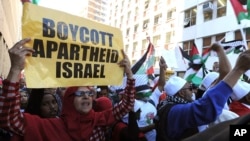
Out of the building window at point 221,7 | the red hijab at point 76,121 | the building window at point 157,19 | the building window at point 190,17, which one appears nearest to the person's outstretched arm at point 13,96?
the red hijab at point 76,121

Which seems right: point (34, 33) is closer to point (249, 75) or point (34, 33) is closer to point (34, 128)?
point (34, 128)

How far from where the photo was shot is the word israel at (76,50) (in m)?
2.71

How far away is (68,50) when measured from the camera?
111 inches

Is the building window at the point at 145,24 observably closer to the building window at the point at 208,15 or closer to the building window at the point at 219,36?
the building window at the point at 208,15

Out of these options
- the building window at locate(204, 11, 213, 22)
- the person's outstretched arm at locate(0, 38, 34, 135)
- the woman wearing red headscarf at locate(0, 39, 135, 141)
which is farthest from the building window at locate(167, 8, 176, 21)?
the person's outstretched arm at locate(0, 38, 34, 135)

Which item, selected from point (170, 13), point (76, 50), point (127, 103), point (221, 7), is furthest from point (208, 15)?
point (76, 50)

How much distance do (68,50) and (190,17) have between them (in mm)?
24064

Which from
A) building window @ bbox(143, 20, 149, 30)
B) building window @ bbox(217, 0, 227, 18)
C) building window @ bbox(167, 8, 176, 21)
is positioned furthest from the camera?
building window @ bbox(143, 20, 149, 30)

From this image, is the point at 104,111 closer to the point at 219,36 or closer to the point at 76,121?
the point at 76,121

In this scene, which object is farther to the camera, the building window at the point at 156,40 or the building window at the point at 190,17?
the building window at the point at 156,40

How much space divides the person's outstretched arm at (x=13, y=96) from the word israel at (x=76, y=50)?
6.8 inches

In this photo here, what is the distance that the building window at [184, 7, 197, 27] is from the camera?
2533 cm

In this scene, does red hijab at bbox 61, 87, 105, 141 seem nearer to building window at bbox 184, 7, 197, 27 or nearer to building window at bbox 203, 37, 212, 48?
building window at bbox 203, 37, 212, 48

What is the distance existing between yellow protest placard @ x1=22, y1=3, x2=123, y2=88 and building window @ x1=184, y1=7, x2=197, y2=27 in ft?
75.0
